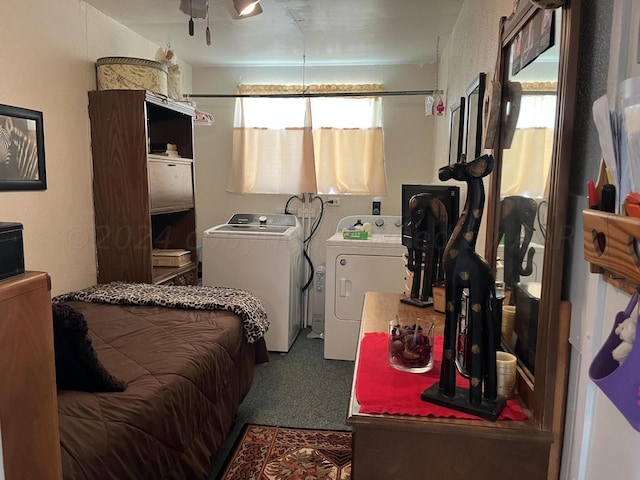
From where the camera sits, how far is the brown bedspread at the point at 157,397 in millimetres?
1340

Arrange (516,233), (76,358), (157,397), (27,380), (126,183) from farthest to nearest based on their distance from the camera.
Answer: (126,183) < (157,397) < (76,358) < (516,233) < (27,380)

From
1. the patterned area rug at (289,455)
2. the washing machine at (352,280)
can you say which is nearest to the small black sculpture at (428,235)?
the patterned area rug at (289,455)

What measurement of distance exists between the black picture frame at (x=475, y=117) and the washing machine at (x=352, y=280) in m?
1.34

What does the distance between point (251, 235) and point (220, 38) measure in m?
1.43

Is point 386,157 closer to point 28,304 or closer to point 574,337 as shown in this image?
point 574,337

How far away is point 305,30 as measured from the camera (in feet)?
10.2

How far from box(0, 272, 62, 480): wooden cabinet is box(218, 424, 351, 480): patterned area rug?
1439 mm

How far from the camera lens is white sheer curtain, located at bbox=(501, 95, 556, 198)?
1000mm

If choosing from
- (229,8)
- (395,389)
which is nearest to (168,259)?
(229,8)

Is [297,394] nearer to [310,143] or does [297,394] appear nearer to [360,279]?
[360,279]

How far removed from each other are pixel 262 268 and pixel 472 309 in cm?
259

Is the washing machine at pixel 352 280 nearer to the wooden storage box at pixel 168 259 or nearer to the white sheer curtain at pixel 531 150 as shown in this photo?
the wooden storage box at pixel 168 259

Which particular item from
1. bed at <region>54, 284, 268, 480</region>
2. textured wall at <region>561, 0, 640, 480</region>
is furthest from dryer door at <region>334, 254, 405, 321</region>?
textured wall at <region>561, 0, 640, 480</region>

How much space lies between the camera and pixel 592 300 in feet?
2.65
